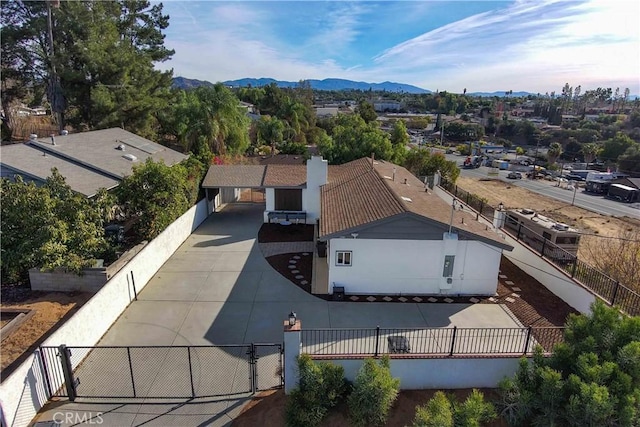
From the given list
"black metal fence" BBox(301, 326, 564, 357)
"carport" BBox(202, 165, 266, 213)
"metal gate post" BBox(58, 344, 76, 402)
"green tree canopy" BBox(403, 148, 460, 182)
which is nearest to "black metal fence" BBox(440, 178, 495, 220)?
"green tree canopy" BBox(403, 148, 460, 182)

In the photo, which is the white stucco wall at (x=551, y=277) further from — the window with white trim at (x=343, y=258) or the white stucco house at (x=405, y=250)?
the window with white trim at (x=343, y=258)

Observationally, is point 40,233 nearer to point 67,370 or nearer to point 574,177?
point 67,370

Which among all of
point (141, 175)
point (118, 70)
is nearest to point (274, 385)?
point (141, 175)

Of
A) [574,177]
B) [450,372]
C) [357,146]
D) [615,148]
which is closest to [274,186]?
[357,146]

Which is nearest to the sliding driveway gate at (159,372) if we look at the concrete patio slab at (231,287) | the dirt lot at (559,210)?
the concrete patio slab at (231,287)

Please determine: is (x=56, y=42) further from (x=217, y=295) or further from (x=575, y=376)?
(x=575, y=376)

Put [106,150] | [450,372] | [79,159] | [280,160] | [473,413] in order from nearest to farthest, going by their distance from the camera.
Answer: [473,413]
[450,372]
[79,159]
[106,150]
[280,160]
